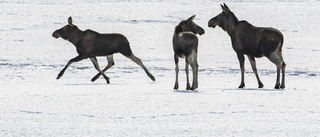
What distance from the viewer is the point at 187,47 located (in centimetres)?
892

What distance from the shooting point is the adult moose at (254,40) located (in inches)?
372

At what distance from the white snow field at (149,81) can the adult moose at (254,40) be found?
0.54 m

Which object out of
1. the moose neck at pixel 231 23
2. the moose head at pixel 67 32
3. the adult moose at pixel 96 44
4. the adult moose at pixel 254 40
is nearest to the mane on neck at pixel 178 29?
the adult moose at pixel 254 40

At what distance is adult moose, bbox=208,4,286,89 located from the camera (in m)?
9.46

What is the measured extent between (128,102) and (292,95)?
2.58 m

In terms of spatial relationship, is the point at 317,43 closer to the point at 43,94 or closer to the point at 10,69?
the point at 10,69

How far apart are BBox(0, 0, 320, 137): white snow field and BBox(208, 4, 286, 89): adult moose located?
0.54 m

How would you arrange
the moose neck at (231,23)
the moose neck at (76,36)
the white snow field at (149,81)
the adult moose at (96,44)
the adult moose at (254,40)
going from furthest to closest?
the moose neck at (76,36), the adult moose at (96,44), the moose neck at (231,23), the adult moose at (254,40), the white snow field at (149,81)

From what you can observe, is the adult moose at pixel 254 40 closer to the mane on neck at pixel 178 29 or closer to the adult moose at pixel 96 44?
the mane on neck at pixel 178 29

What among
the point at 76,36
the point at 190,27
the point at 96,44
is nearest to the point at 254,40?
the point at 190,27

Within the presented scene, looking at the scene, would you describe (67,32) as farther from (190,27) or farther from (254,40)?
(254,40)

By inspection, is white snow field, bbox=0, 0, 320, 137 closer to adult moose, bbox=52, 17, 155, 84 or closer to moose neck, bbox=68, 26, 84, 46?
adult moose, bbox=52, 17, 155, 84

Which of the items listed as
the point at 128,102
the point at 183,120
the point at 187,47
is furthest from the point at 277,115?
the point at 187,47

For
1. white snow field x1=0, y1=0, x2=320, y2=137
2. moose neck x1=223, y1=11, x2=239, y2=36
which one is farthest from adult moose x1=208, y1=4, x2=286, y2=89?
white snow field x1=0, y1=0, x2=320, y2=137
